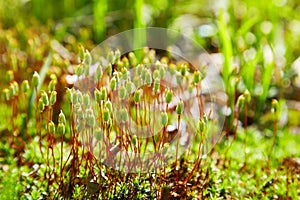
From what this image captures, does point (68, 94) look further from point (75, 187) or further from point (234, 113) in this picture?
point (234, 113)

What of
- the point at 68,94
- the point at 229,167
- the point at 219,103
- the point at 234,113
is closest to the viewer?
the point at 68,94

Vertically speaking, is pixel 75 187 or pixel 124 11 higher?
pixel 124 11

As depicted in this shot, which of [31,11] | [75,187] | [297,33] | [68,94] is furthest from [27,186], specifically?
[297,33]

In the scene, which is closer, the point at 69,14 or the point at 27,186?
the point at 27,186

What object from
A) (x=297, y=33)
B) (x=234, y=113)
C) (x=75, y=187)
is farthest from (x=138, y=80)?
(x=297, y=33)

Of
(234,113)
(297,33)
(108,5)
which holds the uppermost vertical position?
(108,5)

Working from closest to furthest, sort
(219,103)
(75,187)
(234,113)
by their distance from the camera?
(75,187)
(234,113)
(219,103)

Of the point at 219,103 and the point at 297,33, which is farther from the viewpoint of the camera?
the point at 297,33

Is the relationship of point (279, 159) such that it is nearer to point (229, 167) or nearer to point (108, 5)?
point (229, 167)

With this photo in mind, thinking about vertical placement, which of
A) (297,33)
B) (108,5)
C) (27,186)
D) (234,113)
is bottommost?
(27,186)
